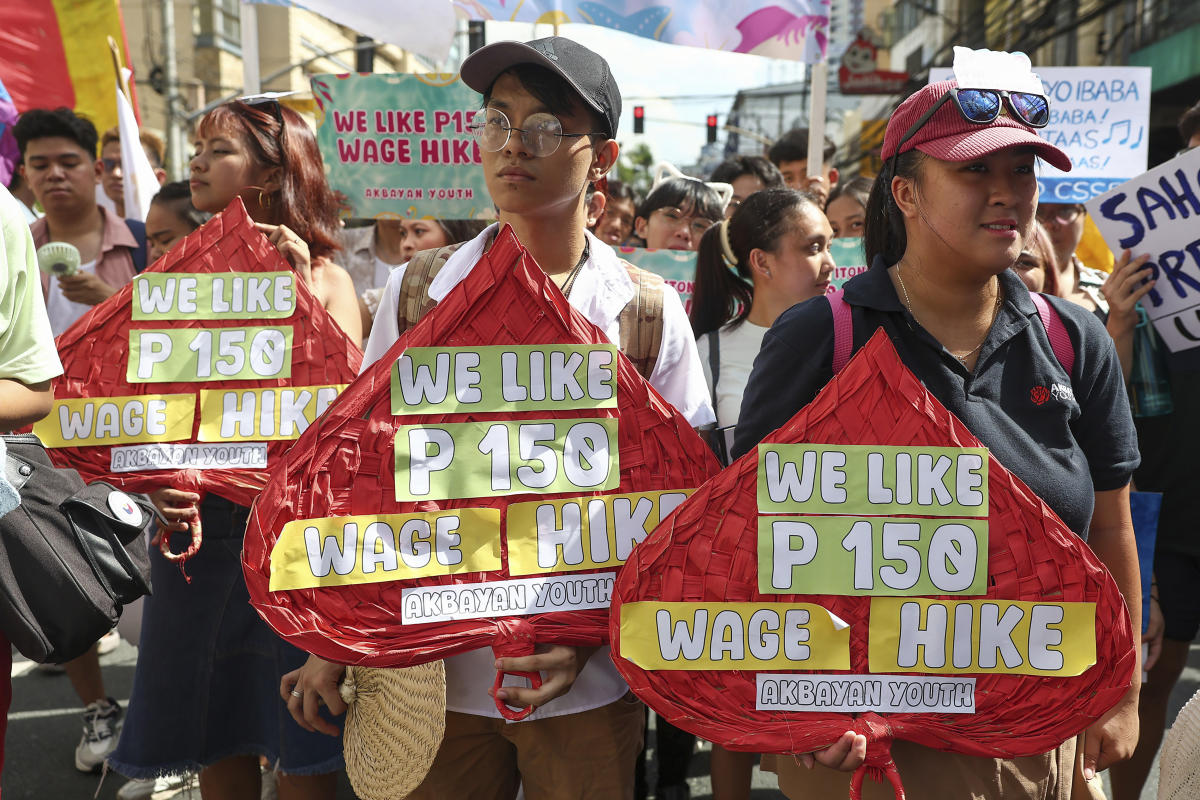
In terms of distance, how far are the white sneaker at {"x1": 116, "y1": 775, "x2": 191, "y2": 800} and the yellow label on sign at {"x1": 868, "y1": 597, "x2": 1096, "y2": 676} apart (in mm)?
2724

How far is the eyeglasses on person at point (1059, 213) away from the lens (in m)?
4.23

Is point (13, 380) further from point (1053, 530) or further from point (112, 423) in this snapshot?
point (1053, 530)

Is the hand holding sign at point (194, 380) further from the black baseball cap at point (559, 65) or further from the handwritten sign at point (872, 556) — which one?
the handwritten sign at point (872, 556)

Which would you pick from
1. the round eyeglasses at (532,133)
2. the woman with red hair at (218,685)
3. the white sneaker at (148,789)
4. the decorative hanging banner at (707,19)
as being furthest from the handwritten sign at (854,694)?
the decorative hanging banner at (707,19)

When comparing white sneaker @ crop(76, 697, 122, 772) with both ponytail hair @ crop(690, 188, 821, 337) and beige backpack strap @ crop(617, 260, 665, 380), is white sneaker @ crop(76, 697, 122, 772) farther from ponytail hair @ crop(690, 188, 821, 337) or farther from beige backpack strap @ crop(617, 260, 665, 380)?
beige backpack strap @ crop(617, 260, 665, 380)

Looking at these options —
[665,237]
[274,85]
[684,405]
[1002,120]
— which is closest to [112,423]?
[684,405]

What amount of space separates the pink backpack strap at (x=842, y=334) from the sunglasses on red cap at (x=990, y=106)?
322mm

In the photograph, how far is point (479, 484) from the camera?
5.62 feet

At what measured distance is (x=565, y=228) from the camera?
2070 mm

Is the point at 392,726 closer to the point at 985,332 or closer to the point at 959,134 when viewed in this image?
the point at 985,332

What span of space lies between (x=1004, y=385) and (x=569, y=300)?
2.60 ft

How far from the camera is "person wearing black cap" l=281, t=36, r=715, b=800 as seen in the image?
1.87 meters

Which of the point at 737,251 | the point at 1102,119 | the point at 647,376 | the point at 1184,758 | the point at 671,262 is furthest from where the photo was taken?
the point at 1102,119

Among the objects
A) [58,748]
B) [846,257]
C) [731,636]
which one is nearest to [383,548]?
[731,636]
